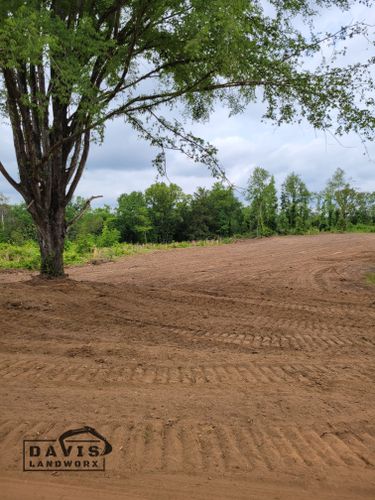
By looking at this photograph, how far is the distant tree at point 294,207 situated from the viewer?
160 ft

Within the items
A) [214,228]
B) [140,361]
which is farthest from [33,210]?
[214,228]

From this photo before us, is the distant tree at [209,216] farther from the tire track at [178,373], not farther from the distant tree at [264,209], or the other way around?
the tire track at [178,373]

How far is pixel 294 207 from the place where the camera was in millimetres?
51469

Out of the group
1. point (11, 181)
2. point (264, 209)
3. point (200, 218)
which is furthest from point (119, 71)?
point (200, 218)

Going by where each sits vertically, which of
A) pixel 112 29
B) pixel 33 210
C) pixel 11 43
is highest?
pixel 112 29

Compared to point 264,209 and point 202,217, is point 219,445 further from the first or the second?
point 202,217

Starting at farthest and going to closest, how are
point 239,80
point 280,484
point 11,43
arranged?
point 239,80, point 11,43, point 280,484

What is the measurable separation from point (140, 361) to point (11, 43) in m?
4.87

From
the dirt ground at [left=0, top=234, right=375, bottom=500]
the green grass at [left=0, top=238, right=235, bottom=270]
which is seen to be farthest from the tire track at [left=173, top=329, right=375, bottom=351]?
the green grass at [left=0, top=238, right=235, bottom=270]

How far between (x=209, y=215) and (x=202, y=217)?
1.49 m

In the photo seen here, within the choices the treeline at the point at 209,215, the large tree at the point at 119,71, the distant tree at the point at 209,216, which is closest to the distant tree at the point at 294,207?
the treeline at the point at 209,215

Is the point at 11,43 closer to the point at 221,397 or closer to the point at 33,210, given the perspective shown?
the point at 33,210

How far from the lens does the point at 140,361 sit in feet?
17.2

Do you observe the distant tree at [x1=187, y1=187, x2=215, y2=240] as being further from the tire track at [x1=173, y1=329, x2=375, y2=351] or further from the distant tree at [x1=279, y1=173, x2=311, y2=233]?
the tire track at [x1=173, y1=329, x2=375, y2=351]
